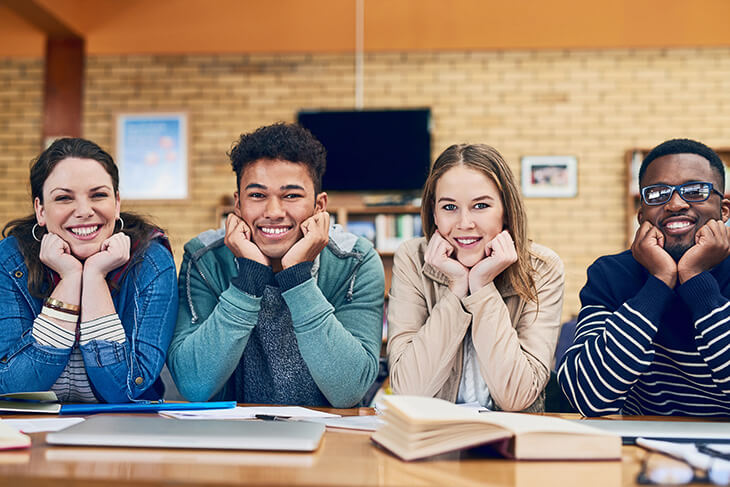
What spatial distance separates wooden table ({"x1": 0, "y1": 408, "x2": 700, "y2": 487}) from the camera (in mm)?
887

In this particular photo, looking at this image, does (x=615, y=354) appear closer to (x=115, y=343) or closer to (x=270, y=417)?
(x=270, y=417)

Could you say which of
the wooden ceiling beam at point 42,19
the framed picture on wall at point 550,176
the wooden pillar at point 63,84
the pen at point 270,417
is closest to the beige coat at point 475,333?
the pen at point 270,417

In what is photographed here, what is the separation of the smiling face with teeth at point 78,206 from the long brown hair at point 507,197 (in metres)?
0.94

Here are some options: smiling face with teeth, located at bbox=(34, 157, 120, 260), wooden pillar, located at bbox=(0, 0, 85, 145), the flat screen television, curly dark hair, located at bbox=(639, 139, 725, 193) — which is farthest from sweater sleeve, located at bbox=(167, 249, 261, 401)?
wooden pillar, located at bbox=(0, 0, 85, 145)

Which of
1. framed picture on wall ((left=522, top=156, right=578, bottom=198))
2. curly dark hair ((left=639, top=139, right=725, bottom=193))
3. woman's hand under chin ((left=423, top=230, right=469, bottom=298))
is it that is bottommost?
woman's hand under chin ((left=423, top=230, right=469, bottom=298))

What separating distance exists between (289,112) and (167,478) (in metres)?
5.26

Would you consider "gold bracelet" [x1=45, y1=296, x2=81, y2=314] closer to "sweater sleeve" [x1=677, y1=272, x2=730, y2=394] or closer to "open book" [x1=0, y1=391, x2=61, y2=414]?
"open book" [x1=0, y1=391, x2=61, y2=414]

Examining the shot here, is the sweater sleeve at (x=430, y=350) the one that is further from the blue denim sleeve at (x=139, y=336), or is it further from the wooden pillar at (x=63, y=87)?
the wooden pillar at (x=63, y=87)

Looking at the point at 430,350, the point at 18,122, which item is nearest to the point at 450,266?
the point at 430,350

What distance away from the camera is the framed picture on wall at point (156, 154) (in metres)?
5.94

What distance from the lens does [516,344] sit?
5.50ft

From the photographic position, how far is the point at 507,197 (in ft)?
6.09

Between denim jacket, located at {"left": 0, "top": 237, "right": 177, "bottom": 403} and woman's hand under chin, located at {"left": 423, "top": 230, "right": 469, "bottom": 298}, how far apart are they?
2.39 ft

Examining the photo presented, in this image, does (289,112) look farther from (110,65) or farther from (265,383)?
(265,383)
